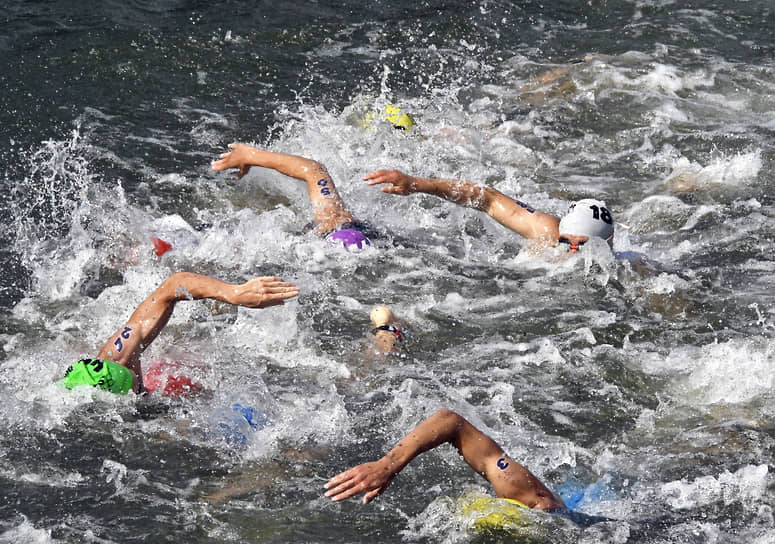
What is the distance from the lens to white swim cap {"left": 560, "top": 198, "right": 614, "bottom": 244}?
27.2ft

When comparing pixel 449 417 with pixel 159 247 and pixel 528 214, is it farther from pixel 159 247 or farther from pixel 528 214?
pixel 159 247

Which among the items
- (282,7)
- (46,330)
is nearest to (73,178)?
(46,330)

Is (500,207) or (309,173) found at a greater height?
(309,173)

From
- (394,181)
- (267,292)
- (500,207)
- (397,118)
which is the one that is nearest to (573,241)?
(500,207)

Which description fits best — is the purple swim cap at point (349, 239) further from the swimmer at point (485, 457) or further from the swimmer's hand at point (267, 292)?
the swimmer at point (485, 457)

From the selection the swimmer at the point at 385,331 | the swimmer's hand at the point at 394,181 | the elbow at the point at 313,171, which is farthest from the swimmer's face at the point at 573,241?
the elbow at the point at 313,171

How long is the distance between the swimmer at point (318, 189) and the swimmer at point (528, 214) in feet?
2.06

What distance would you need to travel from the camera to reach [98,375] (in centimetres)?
631

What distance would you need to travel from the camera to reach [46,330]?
7.57 metres

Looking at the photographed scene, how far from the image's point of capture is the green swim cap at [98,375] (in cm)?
631

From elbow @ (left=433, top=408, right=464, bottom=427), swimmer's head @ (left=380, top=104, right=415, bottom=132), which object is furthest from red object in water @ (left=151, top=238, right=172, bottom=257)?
elbow @ (left=433, top=408, right=464, bottom=427)

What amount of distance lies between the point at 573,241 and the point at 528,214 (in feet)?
1.54

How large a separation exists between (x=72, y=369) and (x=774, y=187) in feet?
24.2

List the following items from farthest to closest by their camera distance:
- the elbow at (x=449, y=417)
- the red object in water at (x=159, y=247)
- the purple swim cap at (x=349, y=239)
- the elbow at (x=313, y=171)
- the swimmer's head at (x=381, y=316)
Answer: the elbow at (x=313, y=171), the purple swim cap at (x=349, y=239), the red object in water at (x=159, y=247), the swimmer's head at (x=381, y=316), the elbow at (x=449, y=417)
